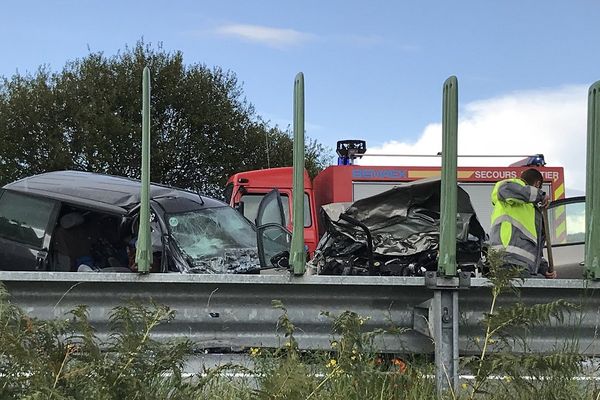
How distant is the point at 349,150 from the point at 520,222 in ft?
22.4

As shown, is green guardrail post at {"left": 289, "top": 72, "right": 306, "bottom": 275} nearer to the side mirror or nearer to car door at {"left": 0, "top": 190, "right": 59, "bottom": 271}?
the side mirror

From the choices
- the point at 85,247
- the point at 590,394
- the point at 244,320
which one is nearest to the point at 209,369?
the point at 244,320

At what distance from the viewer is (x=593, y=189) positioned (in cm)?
373

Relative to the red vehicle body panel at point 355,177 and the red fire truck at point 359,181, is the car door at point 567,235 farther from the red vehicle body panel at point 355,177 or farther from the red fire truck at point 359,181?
the red vehicle body panel at point 355,177

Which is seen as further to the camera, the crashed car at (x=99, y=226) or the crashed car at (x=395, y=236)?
the crashed car at (x=99, y=226)

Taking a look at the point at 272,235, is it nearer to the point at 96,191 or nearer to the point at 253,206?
the point at 96,191

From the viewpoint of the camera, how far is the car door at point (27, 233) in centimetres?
792

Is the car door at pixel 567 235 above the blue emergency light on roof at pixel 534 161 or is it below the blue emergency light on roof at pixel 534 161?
below

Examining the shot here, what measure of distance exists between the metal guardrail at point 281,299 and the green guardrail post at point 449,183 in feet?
0.57

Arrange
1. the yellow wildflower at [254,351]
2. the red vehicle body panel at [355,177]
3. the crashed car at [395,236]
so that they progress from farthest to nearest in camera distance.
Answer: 1. the red vehicle body panel at [355,177]
2. the crashed car at [395,236]
3. the yellow wildflower at [254,351]

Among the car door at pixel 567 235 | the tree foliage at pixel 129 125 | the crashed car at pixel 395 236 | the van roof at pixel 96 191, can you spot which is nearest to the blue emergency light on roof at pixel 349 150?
the car door at pixel 567 235

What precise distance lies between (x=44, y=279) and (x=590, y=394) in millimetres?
2704

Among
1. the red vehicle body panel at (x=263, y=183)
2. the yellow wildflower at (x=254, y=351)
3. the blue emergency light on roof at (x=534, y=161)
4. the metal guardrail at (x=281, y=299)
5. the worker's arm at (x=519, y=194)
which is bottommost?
the yellow wildflower at (x=254, y=351)

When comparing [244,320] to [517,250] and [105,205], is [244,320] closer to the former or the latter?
[517,250]
